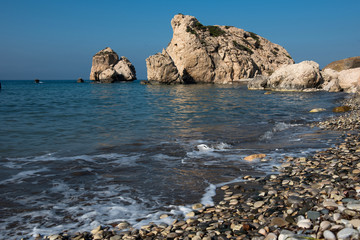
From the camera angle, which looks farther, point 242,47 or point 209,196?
point 242,47

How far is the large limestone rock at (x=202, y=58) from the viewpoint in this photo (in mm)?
65938

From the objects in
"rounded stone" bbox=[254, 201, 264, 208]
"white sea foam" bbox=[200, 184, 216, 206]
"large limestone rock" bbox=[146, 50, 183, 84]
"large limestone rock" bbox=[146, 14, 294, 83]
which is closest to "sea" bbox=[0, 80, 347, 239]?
"white sea foam" bbox=[200, 184, 216, 206]

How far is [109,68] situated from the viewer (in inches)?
3706

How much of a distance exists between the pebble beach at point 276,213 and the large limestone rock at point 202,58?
60.0m

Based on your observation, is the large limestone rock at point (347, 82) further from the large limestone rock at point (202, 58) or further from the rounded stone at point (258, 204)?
the large limestone rock at point (202, 58)

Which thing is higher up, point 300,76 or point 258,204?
point 300,76

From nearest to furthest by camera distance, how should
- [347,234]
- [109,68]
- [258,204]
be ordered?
[347,234] → [258,204] → [109,68]

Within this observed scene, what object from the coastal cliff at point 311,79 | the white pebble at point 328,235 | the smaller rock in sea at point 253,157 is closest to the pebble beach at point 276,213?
the white pebble at point 328,235

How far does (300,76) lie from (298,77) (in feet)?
0.90

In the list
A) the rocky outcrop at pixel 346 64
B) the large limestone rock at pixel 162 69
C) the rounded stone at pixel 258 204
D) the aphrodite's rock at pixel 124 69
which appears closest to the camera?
the rounded stone at pixel 258 204

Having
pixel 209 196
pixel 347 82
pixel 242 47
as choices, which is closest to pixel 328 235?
pixel 209 196

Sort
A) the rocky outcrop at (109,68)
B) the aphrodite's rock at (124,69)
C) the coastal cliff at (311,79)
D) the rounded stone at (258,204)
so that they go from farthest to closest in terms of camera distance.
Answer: the aphrodite's rock at (124,69), the rocky outcrop at (109,68), the coastal cliff at (311,79), the rounded stone at (258,204)

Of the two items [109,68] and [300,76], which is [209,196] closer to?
[300,76]

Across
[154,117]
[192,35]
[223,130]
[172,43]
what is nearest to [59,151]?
[223,130]
